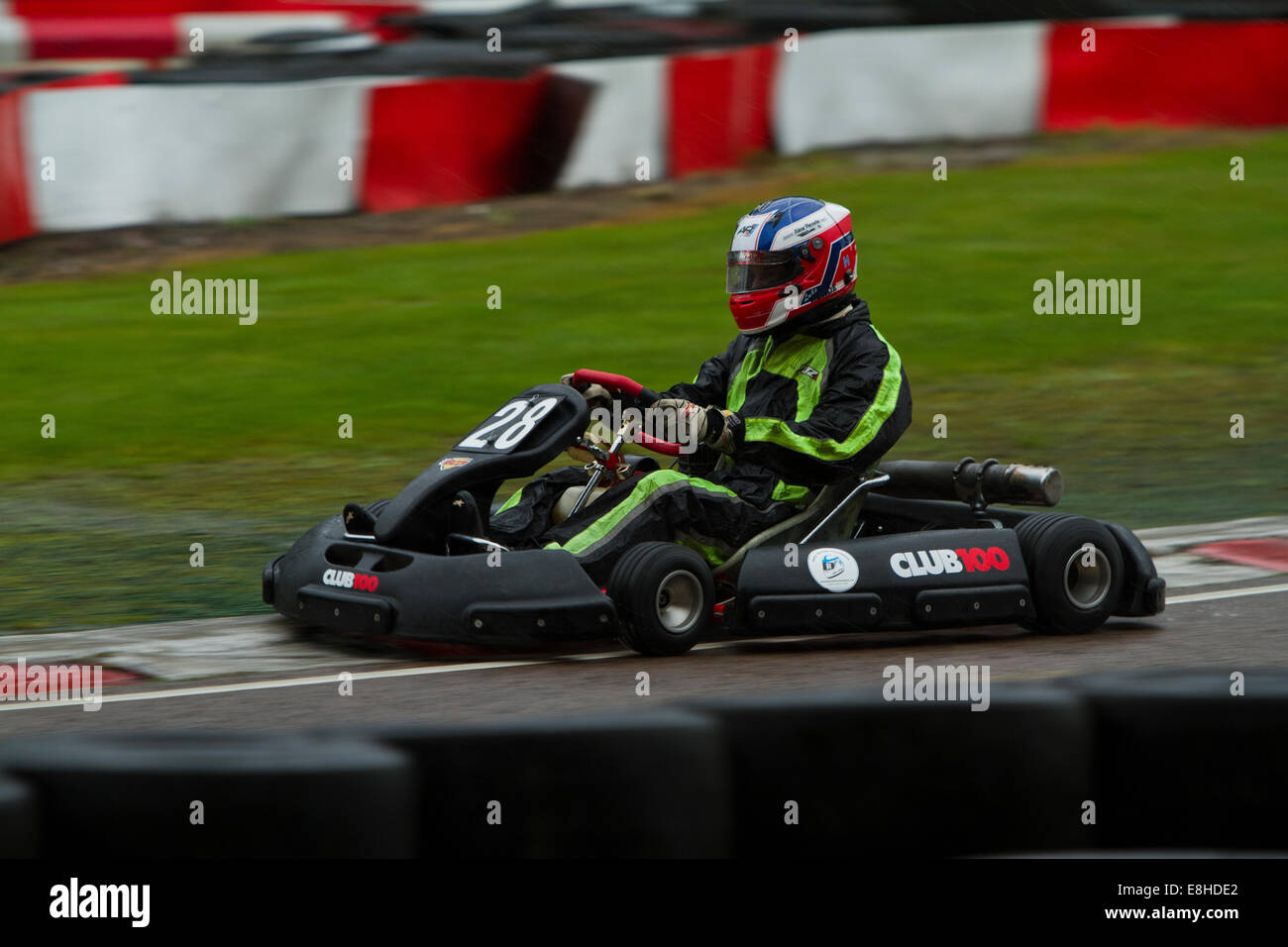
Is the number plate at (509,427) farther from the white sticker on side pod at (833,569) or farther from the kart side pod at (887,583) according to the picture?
the white sticker on side pod at (833,569)

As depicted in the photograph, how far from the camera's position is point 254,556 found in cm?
805

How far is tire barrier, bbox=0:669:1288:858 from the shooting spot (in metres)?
4.05

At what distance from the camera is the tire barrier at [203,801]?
4.04 meters

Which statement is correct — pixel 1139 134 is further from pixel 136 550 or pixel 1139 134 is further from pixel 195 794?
pixel 195 794

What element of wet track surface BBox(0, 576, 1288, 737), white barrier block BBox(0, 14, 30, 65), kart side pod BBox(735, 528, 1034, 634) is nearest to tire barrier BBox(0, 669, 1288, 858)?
wet track surface BBox(0, 576, 1288, 737)

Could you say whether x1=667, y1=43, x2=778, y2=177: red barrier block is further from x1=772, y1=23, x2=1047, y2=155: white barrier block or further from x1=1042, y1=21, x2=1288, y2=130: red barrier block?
x1=1042, y1=21, x2=1288, y2=130: red barrier block

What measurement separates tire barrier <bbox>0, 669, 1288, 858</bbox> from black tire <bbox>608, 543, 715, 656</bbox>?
141 centimetres

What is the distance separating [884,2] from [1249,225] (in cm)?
349

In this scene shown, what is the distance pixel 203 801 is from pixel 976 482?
12.3ft

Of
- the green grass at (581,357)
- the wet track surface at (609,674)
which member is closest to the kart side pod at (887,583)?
the wet track surface at (609,674)

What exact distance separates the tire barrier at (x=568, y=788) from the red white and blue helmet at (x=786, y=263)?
2.41m

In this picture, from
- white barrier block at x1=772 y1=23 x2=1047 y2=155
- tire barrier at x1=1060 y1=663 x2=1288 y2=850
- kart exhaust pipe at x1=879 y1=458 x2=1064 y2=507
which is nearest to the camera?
tire barrier at x1=1060 y1=663 x2=1288 y2=850

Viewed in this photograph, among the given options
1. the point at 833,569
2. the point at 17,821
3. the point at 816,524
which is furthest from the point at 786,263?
the point at 17,821
